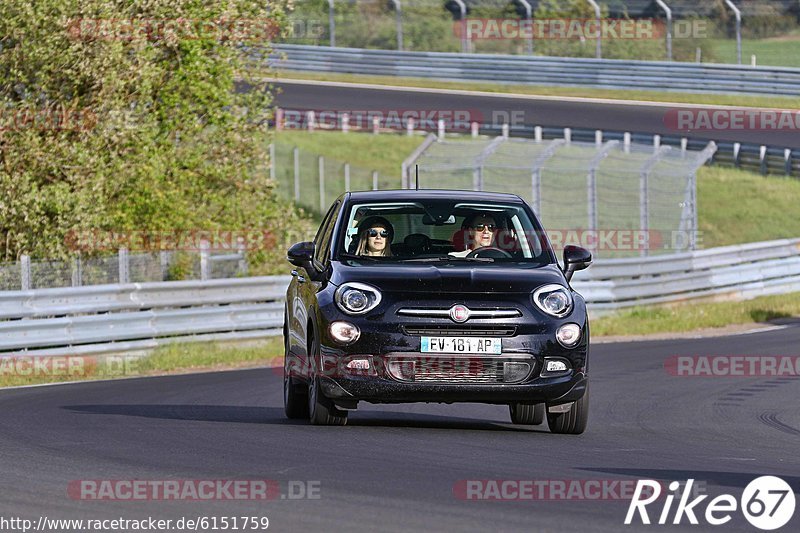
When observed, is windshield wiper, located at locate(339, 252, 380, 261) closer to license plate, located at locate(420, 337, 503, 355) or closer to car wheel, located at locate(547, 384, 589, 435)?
license plate, located at locate(420, 337, 503, 355)

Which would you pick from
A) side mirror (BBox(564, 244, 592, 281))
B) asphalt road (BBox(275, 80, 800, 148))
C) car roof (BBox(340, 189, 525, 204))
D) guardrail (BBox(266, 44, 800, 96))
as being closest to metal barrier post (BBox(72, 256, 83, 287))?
car roof (BBox(340, 189, 525, 204))

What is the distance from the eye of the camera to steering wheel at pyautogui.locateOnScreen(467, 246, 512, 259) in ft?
37.5

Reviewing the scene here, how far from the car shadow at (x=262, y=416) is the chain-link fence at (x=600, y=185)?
13.3m

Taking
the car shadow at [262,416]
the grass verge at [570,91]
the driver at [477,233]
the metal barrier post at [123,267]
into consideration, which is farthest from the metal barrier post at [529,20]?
the driver at [477,233]

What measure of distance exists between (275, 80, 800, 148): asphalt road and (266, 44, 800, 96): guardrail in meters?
0.91

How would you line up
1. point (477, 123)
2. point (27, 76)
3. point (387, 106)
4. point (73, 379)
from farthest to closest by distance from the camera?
point (387, 106), point (477, 123), point (27, 76), point (73, 379)

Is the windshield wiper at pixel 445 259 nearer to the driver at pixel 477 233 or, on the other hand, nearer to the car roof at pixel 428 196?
the driver at pixel 477 233

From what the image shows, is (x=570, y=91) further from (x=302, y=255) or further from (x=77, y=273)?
(x=302, y=255)

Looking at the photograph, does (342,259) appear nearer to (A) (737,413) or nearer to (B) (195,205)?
(A) (737,413)

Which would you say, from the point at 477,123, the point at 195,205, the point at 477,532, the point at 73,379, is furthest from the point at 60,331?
the point at 477,123

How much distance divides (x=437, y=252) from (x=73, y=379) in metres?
7.86

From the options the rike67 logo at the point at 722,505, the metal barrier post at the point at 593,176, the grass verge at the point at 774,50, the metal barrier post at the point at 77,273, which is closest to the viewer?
the rike67 logo at the point at 722,505

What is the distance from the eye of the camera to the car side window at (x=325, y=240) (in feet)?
38.3

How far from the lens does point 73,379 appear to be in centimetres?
1812
